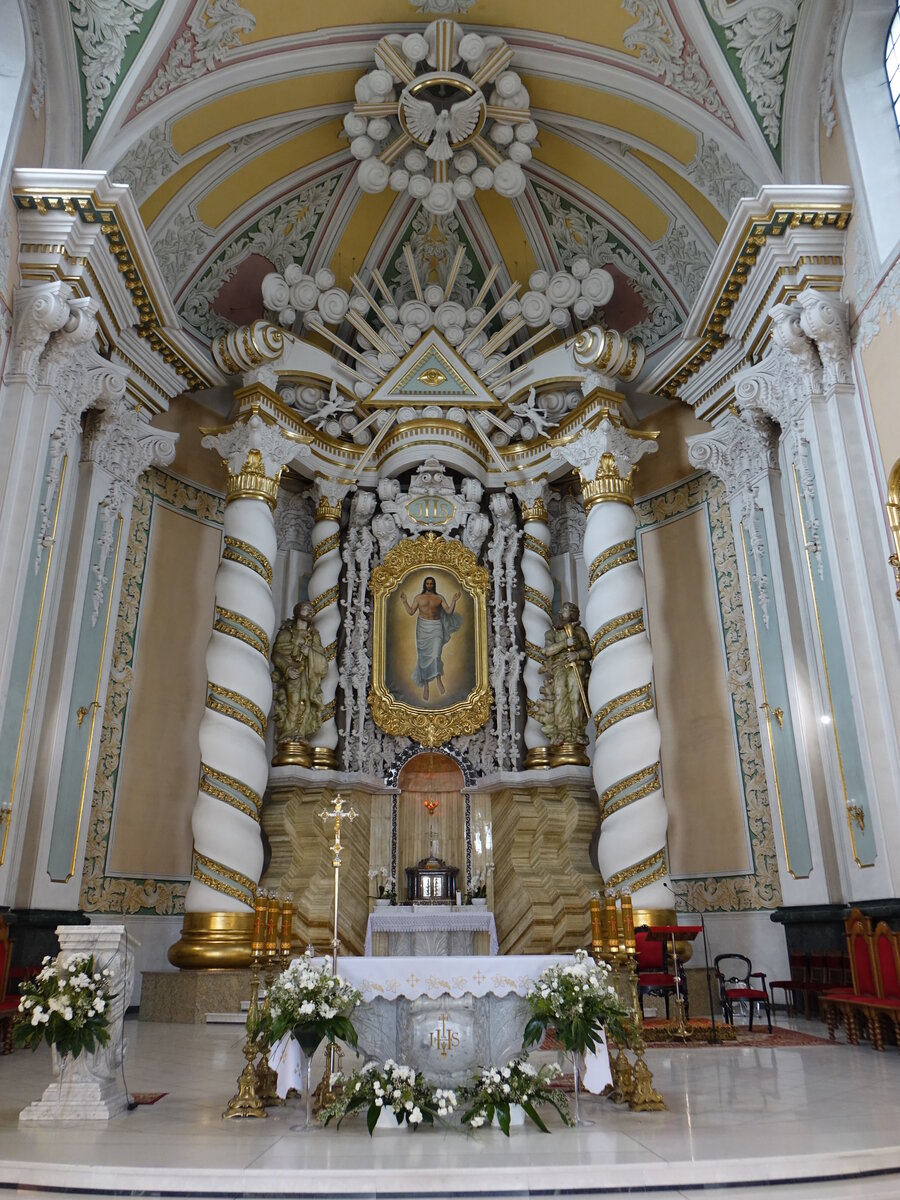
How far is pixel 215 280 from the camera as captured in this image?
12312mm

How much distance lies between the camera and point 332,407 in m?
12.8

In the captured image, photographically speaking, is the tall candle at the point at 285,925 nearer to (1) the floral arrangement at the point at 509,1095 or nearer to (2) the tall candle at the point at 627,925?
(1) the floral arrangement at the point at 509,1095

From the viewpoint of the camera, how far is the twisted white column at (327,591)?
39.4 ft

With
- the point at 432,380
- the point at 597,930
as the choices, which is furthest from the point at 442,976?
the point at 432,380

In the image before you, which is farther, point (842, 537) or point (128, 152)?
point (128, 152)

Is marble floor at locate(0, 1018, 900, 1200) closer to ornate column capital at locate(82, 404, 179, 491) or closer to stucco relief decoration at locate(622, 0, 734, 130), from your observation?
ornate column capital at locate(82, 404, 179, 491)

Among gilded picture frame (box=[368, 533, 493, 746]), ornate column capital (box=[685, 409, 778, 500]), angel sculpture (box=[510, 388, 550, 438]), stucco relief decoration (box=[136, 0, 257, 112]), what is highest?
stucco relief decoration (box=[136, 0, 257, 112])

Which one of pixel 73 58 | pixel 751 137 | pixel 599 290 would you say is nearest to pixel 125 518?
pixel 73 58

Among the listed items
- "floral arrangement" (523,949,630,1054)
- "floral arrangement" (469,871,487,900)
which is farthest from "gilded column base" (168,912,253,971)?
"floral arrangement" (523,949,630,1054)

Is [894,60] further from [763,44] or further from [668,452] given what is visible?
[668,452]

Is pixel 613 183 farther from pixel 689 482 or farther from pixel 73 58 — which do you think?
pixel 73 58

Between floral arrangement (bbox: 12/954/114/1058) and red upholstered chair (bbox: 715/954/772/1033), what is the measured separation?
5.15m

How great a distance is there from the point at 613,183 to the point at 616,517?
13.9 feet

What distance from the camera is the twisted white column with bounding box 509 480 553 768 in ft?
39.8
